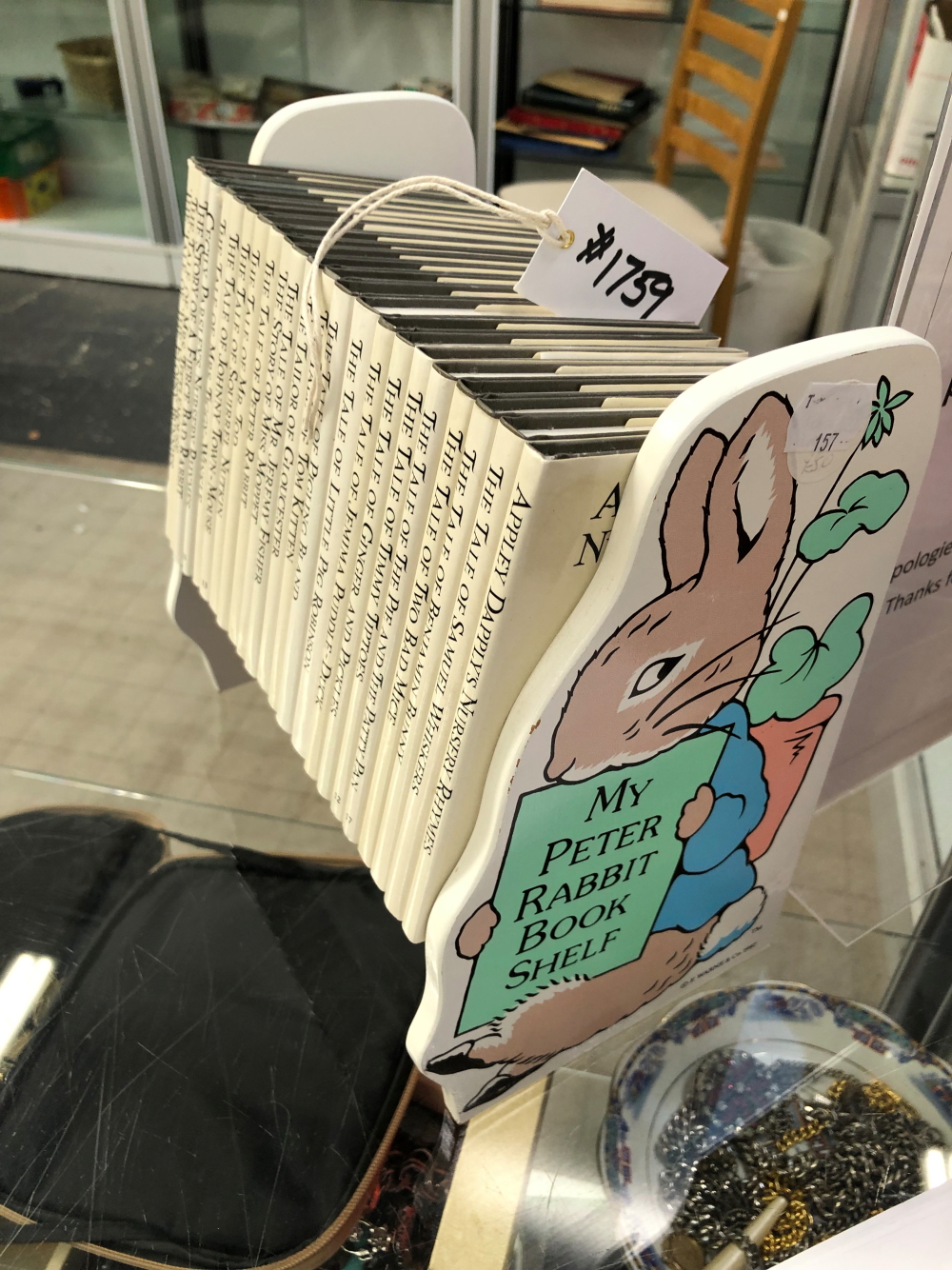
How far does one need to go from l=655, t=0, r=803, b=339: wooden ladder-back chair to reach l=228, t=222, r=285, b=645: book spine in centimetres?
109

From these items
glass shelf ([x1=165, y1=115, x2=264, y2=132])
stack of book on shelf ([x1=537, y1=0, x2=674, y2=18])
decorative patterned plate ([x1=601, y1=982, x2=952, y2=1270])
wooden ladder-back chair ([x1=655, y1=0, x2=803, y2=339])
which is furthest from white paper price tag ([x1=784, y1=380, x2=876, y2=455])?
glass shelf ([x1=165, y1=115, x2=264, y2=132])

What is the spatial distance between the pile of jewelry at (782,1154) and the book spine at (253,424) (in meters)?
0.48

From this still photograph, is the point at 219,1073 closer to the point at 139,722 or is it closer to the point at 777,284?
the point at 139,722

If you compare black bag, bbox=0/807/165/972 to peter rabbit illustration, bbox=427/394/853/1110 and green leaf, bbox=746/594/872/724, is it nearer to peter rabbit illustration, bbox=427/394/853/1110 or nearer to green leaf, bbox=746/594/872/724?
peter rabbit illustration, bbox=427/394/853/1110

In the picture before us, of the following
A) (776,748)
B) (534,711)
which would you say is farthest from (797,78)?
(534,711)

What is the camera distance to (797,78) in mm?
2264

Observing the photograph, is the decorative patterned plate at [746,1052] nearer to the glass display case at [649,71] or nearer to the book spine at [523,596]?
the book spine at [523,596]

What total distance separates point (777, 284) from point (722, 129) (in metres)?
0.33

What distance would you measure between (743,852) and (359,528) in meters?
0.34

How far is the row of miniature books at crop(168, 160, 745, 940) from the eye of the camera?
44cm

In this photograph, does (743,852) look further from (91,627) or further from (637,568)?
(91,627)

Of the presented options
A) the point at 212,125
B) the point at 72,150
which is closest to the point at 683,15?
the point at 212,125

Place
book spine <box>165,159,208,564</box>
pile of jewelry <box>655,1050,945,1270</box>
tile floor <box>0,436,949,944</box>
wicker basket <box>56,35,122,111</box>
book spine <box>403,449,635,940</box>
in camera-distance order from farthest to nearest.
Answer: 1. wicker basket <box>56,35,122,111</box>
2. tile floor <box>0,436,949,944</box>
3. book spine <box>165,159,208,564</box>
4. pile of jewelry <box>655,1050,945,1270</box>
5. book spine <box>403,449,635,940</box>

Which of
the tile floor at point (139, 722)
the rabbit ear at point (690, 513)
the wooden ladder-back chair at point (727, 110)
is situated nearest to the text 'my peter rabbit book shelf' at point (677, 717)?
the rabbit ear at point (690, 513)
